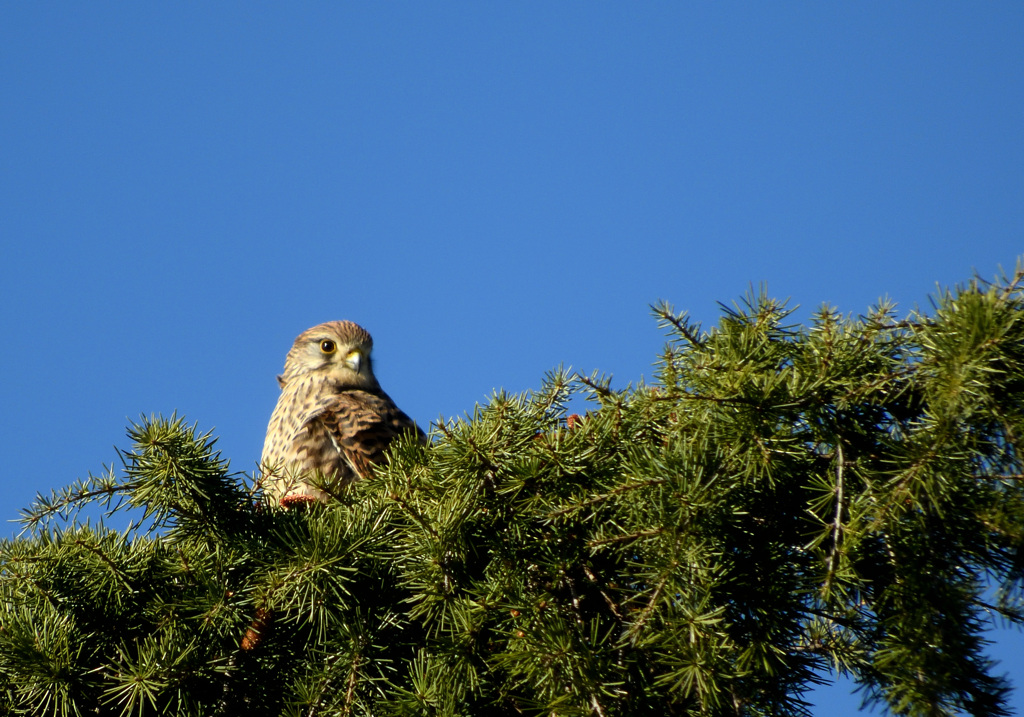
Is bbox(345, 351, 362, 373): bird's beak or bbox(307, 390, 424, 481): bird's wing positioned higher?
bbox(345, 351, 362, 373): bird's beak

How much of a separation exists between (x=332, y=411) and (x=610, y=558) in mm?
2615

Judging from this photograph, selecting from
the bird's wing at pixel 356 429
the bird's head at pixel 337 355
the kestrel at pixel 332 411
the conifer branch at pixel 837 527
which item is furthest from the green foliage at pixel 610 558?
the bird's head at pixel 337 355

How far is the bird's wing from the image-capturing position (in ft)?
13.2

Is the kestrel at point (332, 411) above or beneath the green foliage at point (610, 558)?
above

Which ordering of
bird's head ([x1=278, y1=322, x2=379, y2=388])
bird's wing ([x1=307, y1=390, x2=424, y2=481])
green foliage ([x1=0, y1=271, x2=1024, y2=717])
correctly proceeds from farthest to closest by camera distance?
bird's head ([x1=278, y1=322, x2=379, y2=388]) < bird's wing ([x1=307, y1=390, x2=424, y2=481]) < green foliage ([x1=0, y1=271, x2=1024, y2=717])

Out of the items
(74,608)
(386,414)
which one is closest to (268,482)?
(74,608)

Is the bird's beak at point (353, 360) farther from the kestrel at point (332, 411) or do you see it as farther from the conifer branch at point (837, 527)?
the conifer branch at point (837, 527)

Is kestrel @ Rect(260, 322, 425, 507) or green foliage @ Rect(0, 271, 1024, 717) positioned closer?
green foliage @ Rect(0, 271, 1024, 717)

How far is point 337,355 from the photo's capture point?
17.1 feet

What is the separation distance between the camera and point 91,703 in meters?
1.82

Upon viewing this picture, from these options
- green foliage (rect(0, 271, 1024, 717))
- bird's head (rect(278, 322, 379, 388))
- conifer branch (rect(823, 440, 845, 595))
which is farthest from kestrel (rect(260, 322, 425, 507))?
conifer branch (rect(823, 440, 845, 595))

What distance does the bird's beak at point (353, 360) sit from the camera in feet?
16.9

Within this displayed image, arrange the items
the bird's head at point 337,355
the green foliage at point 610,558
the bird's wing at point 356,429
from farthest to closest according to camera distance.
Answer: the bird's head at point 337,355
the bird's wing at point 356,429
the green foliage at point 610,558

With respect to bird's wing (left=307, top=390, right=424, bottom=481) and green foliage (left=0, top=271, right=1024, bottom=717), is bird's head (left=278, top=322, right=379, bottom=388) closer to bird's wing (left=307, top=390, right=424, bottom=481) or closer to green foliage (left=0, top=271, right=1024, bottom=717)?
bird's wing (left=307, top=390, right=424, bottom=481)
